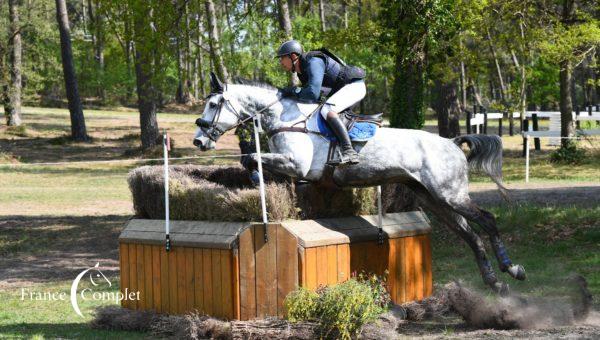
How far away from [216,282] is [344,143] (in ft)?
6.17

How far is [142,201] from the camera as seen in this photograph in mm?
9992

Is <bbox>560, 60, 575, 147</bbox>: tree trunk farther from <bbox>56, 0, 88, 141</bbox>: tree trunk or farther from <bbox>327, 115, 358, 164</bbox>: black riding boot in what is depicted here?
<bbox>56, 0, 88, 141</bbox>: tree trunk

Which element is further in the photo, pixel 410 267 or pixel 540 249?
pixel 540 249

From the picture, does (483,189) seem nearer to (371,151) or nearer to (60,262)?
(60,262)

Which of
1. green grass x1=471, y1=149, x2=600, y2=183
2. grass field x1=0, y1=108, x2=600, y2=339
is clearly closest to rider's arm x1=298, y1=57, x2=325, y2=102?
grass field x1=0, y1=108, x2=600, y2=339

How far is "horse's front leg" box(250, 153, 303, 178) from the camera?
874 centimetres

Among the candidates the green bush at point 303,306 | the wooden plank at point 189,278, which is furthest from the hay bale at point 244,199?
the green bush at point 303,306

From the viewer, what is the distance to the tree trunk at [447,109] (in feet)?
92.8

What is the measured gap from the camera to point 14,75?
45.3 m

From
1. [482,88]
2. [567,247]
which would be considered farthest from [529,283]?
[482,88]

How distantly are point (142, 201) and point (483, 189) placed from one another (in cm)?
1307

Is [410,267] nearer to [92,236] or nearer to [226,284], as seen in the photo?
[226,284]

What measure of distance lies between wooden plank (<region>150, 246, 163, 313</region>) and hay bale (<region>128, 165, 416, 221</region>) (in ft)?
1.38

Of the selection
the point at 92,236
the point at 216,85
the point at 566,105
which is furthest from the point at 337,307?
the point at 566,105
